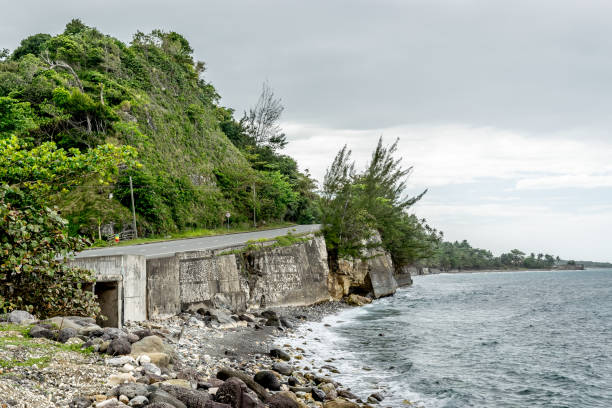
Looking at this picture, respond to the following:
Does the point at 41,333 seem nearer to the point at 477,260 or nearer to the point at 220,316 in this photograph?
the point at 220,316

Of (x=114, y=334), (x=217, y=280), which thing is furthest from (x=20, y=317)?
(x=217, y=280)

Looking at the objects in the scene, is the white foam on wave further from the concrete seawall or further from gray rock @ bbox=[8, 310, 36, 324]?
gray rock @ bbox=[8, 310, 36, 324]

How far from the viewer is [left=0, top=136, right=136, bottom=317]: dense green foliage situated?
7.13m

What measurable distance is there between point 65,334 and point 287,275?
15565 millimetres

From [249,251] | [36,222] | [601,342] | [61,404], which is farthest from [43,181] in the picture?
[601,342]

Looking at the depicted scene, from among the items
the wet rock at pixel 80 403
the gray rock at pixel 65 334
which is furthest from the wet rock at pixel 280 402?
the gray rock at pixel 65 334

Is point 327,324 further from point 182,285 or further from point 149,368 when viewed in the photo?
point 149,368

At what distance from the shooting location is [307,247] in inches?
1025

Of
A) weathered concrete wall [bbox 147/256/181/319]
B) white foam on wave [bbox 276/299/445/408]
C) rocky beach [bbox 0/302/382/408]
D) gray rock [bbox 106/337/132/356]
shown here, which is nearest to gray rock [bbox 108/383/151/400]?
rocky beach [bbox 0/302/382/408]

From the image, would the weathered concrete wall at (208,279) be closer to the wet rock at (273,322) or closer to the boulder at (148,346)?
the wet rock at (273,322)

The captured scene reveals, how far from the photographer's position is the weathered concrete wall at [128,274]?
470 inches

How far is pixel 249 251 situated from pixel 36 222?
13879 millimetres

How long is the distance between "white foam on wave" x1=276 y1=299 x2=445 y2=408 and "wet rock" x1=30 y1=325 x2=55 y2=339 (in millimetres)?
6582

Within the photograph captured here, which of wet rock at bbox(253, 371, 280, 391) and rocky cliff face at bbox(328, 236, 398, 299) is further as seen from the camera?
rocky cliff face at bbox(328, 236, 398, 299)
